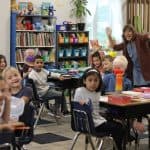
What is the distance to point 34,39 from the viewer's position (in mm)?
9922

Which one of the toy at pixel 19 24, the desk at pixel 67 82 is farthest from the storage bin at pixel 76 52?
the desk at pixel 67 82

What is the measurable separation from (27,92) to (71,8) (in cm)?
685

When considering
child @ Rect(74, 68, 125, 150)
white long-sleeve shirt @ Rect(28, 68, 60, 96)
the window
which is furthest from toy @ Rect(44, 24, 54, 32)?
child @ Rect(74, 68, 125, 150)

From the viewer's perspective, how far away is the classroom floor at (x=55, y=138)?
5.46 meters

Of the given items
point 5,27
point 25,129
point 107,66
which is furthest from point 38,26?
point 25,129

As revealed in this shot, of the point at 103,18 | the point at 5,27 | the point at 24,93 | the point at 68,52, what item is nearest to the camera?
the point at 24,93

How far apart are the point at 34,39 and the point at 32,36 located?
9 centimetres

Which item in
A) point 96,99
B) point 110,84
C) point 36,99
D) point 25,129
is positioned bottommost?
point 25,129

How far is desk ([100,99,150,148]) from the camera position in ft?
13.8

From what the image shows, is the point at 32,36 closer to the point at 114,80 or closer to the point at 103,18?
the point at 103,18

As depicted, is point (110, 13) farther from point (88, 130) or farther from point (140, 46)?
point (88, 130)

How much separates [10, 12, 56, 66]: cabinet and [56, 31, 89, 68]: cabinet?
19 centimetres

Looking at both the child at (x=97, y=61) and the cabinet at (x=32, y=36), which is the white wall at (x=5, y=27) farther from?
the child at (x=97, y=61)

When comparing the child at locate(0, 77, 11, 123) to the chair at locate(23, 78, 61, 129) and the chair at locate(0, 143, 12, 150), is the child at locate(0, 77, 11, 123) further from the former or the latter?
the chair at locate(23, 78, 61, 129)
